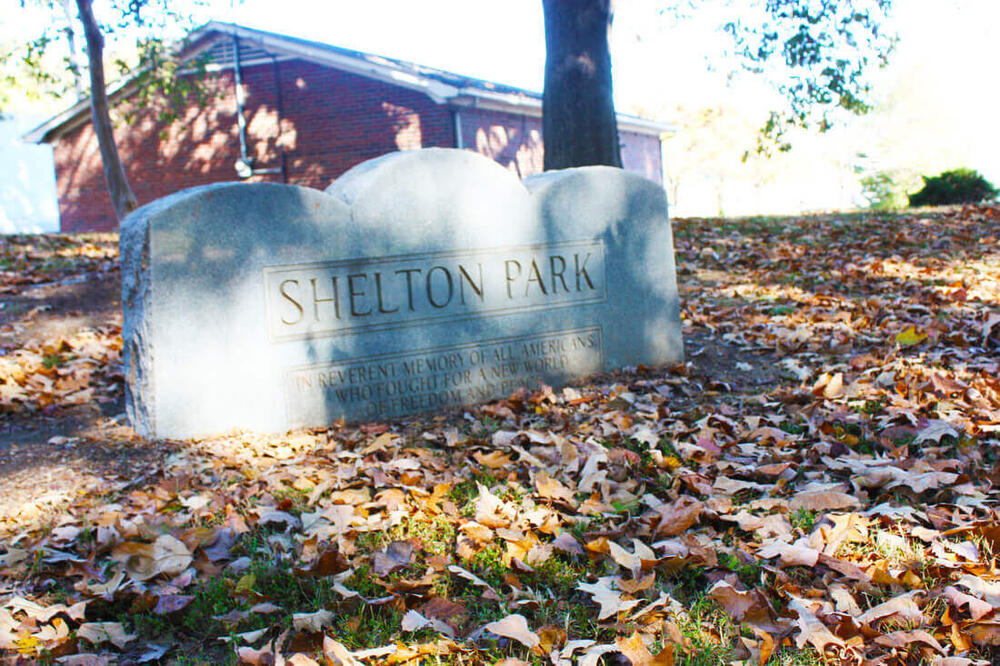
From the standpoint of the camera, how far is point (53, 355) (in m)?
6.35

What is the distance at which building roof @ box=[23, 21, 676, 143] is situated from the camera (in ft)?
59.2

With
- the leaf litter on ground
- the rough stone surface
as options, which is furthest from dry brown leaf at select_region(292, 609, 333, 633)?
the rough stone surface

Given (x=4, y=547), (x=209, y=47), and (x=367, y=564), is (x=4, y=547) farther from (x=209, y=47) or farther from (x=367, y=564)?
(x=209, y=47)

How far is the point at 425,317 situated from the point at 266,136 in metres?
16.7

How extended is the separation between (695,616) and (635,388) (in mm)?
3098

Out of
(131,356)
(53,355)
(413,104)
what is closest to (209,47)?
(413,104)

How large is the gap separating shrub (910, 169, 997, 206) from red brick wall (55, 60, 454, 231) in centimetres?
977

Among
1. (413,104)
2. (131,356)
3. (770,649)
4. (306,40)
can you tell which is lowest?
(770,649)

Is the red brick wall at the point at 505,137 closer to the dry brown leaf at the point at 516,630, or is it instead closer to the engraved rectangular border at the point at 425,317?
the engraved rectangular border at the point at 425,317

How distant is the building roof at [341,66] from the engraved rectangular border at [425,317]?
12730 millimetres

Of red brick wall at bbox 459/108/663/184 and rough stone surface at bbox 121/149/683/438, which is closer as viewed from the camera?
rough stone surface at bbox 121/149/683/438

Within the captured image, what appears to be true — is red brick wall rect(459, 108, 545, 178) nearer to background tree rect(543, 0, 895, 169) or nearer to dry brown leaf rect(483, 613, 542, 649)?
background tree rect(543, 0, 895, 169)

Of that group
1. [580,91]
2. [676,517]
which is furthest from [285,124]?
[676,517]

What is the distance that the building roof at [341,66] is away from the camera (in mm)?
18031
